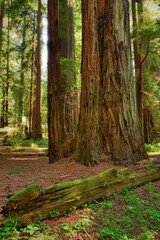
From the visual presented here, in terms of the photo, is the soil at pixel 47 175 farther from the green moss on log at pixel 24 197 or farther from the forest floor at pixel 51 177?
the green moss on log at pixel 24 197

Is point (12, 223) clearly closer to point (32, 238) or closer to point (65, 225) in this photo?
point (32, 238)

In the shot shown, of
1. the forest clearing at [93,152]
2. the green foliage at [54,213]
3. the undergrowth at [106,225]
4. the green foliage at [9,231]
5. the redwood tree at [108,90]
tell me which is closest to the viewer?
the green foliage at [9,231]

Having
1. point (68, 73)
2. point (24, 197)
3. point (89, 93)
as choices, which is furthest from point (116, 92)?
point (24, 197)

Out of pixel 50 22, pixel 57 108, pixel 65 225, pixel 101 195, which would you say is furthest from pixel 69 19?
pixel 65 225

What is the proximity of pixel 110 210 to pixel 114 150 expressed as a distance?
243 cm

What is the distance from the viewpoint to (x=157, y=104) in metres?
10.2

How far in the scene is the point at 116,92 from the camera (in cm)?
526

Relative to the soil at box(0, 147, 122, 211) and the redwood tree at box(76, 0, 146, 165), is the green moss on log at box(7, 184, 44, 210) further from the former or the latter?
the redwood tree at box(76, 0, 146, 165)

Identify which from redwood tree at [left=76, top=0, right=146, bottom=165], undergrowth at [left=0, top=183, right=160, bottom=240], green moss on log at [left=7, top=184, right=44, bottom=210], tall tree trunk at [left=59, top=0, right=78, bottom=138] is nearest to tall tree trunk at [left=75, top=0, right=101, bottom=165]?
redwood tree at [left=76, top=0, right=146, bottom=165]

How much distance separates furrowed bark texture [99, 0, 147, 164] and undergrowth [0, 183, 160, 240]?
1958mm

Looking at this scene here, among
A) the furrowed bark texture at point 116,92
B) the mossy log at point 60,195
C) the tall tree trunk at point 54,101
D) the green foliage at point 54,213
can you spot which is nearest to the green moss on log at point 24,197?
the mossy log at point 60,195

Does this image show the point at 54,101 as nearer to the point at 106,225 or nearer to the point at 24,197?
the point at 24,197

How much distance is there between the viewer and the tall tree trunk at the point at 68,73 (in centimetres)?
692

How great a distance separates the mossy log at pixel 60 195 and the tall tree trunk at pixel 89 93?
1337mm
